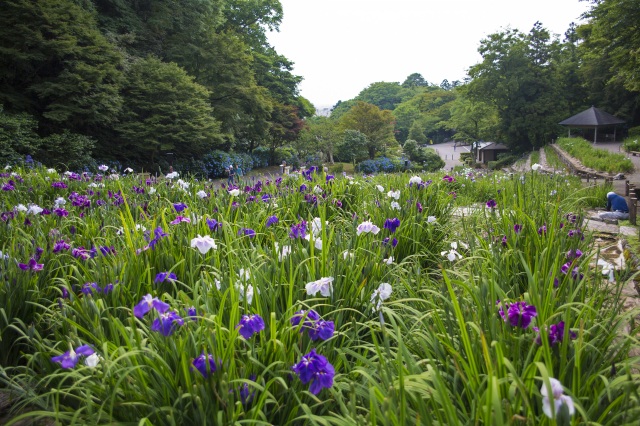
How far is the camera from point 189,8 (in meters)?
17.9

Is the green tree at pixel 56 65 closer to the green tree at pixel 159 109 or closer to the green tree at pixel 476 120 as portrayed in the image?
the green tree at pixel 159 109

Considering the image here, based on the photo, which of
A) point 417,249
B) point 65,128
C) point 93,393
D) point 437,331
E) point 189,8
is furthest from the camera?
point 189,8

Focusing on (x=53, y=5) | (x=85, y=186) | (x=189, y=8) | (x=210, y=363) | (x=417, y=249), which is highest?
(x=189, y=8)

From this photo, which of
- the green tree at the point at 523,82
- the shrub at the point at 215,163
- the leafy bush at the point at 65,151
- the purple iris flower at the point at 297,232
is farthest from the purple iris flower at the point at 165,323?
the green tree at the point at 523,82

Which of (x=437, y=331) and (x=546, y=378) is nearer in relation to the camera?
(x=546, y=378)

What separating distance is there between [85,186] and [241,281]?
13.2 feet

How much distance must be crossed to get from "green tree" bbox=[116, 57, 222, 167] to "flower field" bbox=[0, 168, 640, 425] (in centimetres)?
1257

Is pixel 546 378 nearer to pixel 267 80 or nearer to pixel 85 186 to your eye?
pixel 85 186

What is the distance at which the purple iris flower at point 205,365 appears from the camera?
42.9 inches

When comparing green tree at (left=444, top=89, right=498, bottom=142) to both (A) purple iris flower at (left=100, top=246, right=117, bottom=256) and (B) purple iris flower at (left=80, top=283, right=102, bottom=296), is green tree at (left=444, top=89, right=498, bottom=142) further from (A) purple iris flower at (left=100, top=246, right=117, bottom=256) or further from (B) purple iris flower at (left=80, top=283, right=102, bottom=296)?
(B) purple iris flower at (left=80, top=283, right=102, bottom=296)

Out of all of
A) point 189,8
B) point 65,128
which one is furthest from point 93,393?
point 189,8

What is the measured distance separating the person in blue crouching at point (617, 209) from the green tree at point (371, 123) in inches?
1013

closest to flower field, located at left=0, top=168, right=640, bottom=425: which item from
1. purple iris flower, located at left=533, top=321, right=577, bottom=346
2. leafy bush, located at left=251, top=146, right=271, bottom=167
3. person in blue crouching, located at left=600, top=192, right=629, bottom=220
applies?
purple iris flower, located at left=533, top=321, right=577, bottom=346

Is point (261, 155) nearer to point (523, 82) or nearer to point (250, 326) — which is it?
point (523, 82)
